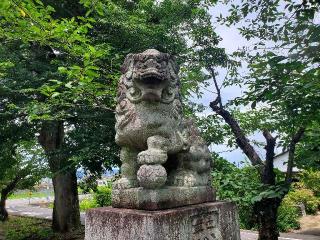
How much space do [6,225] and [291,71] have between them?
55.5 ft

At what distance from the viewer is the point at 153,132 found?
3.84m

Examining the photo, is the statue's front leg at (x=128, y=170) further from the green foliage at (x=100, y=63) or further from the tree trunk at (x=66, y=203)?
the tree trunk at (x=66, y=203)

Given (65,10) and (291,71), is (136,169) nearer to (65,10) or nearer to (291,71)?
(291,71)

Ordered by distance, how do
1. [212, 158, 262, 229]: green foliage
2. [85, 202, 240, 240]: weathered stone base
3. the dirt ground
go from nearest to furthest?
[85, 202, 240, 240]: weathered stone base → [212, 158, 262, 229]: green foliage → the dirt ground

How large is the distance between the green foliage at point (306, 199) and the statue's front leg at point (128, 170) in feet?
50.8

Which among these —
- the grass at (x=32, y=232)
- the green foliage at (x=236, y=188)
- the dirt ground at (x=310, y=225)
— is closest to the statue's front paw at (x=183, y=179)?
the green foliage at (x=236, y=188)

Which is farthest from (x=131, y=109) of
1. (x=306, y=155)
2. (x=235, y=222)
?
(x=306, y=155)

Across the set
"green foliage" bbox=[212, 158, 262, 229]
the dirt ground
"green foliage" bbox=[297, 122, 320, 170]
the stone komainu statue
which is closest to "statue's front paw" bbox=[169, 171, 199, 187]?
the stone komainu statue

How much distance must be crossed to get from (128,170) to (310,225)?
14.7 metres

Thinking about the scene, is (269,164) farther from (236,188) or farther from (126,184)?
(126,184)

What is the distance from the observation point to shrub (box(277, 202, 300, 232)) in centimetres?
1525

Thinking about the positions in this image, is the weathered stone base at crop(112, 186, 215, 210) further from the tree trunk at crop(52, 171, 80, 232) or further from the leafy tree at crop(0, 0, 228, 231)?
the tree trunk at crop(52, 171, 80, 232)

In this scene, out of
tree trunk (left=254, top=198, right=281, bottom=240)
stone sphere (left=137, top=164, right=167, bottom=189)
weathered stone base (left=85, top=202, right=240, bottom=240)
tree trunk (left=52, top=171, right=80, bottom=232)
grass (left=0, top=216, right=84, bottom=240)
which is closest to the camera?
weathered stone base (left=85, top=202, right=240, bottom=240)

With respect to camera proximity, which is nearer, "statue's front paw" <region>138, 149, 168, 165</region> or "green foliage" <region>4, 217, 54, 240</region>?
"statue's front paw" <region>138, 149, 168, 165</region>
